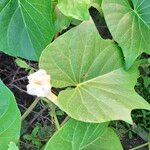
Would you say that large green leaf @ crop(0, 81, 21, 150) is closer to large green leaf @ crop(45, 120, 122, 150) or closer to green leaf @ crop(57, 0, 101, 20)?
large green leaf @ crop(45, 120, 122, 150)

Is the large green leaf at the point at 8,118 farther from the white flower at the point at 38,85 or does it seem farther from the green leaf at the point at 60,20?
the green leaf at the point at 60,20

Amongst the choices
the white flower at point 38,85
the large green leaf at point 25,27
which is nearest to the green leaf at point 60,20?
the large green leaf at point 25,27

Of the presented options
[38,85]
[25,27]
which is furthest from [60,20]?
[38,85]

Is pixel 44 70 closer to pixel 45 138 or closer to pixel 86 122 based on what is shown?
pixel 86 122

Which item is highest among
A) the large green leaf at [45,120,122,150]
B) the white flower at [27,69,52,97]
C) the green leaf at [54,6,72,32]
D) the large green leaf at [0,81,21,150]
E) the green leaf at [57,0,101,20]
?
the green leaf at [57,0,101,20]

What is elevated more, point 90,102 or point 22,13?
point 22,13

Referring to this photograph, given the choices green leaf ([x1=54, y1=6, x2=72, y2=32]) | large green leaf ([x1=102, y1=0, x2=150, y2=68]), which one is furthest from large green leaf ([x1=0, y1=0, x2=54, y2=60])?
large green leaf ([x1=102, y1=0, x2=150, y2=68])

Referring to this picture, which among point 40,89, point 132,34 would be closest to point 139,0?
point 132,34
